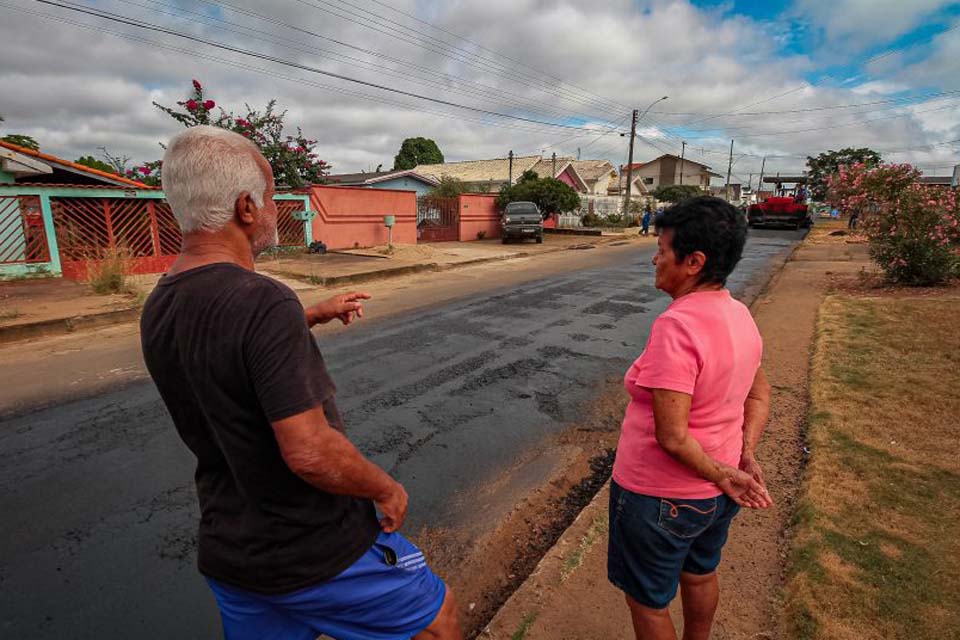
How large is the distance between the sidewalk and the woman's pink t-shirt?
845 centimetres

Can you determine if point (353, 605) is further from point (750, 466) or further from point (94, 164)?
point (94, 164)

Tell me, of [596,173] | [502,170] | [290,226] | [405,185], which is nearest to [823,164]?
[596,173]

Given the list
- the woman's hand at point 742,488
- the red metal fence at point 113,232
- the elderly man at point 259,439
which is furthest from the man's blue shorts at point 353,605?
the red metal fence at point 113,232

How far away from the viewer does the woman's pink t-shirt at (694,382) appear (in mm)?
1512

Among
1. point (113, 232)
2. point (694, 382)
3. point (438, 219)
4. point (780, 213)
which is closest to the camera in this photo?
point (694, 382)

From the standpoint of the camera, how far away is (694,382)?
1525mm

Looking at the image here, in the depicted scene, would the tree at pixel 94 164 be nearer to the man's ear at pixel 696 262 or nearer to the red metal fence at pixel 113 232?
the red metal fence at pixel 113 232

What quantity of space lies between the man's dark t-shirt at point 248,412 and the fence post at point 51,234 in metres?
12.7

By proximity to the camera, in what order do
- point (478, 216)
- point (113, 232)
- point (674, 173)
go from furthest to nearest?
point (674, 173)
point (478, 216)
point (113, 232)

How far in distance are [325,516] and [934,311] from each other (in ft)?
29.0

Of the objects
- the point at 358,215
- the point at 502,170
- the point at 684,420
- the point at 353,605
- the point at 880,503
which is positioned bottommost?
the point at 880,503

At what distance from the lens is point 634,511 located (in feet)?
5.52

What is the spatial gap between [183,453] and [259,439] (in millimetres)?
2971

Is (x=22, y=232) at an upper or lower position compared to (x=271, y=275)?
upper
